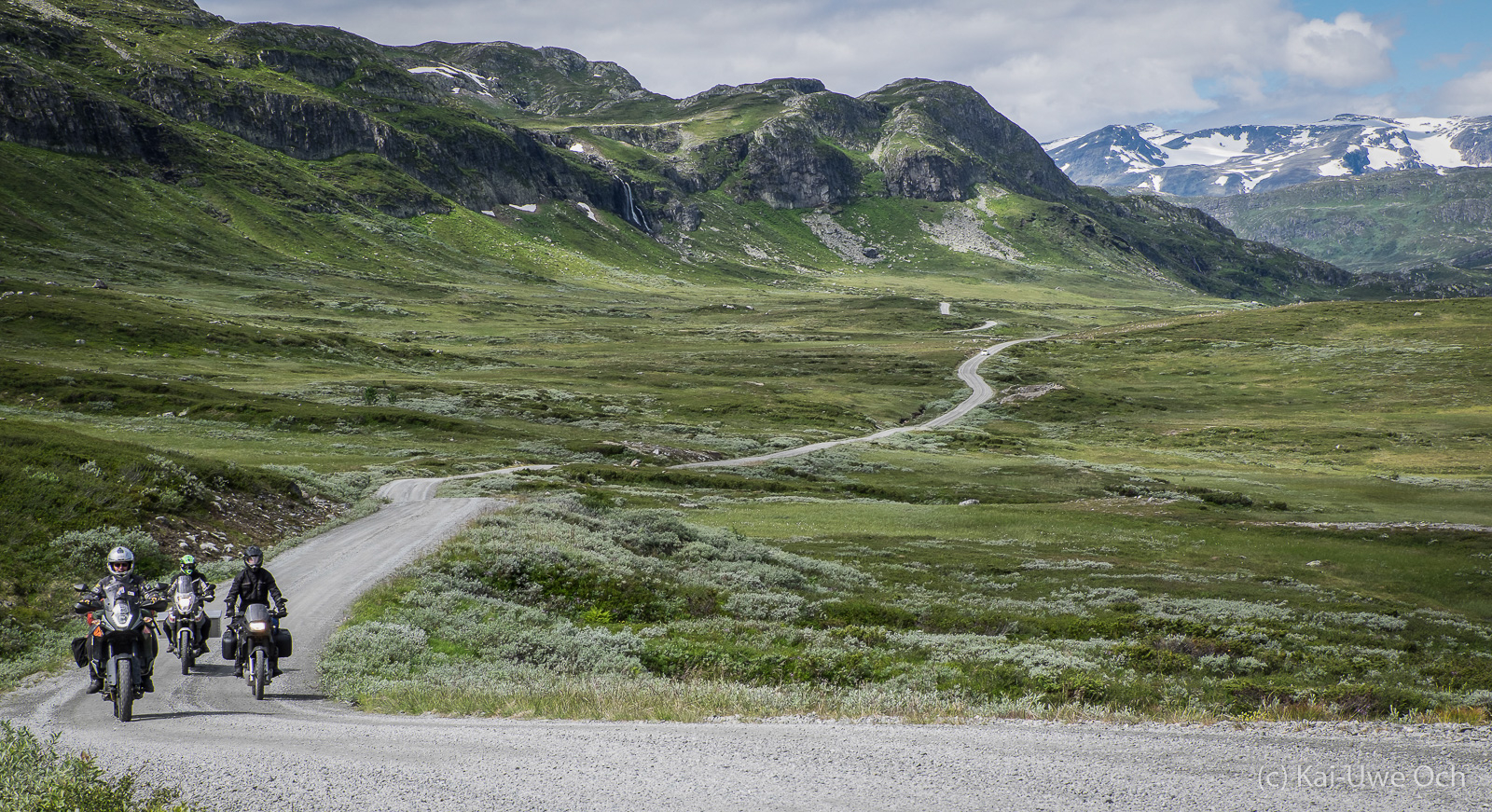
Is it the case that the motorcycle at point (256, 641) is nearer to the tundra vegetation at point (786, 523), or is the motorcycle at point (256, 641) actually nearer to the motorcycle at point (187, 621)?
the motorcycle at point (187, 621)

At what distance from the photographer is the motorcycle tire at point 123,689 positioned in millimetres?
14391

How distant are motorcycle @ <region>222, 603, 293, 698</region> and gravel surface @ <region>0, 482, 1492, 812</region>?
3.25 ft

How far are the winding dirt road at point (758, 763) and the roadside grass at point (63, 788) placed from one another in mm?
675

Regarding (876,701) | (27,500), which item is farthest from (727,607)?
(27,500)

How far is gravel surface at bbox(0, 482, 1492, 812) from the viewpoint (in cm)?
1072

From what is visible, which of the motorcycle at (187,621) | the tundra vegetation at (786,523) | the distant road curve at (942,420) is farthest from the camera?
→ the distant road curve at (942,420)

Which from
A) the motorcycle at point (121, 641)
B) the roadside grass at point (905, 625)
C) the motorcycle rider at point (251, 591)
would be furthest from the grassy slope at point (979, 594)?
the motorcycle at point (121, 641)

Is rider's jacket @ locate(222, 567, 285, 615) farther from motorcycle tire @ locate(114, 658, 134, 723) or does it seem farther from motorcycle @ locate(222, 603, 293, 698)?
motorcycle tire @ locate(114, 658, 134, 723)

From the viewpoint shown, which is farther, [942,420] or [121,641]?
[942,420]

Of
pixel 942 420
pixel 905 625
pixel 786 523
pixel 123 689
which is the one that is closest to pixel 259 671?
pixel 123 689

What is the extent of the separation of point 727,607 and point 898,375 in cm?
12868

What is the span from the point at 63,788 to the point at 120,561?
626 centimetres

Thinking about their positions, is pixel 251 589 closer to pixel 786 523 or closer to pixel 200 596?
pixel 200 596

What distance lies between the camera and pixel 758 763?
39.4ft
